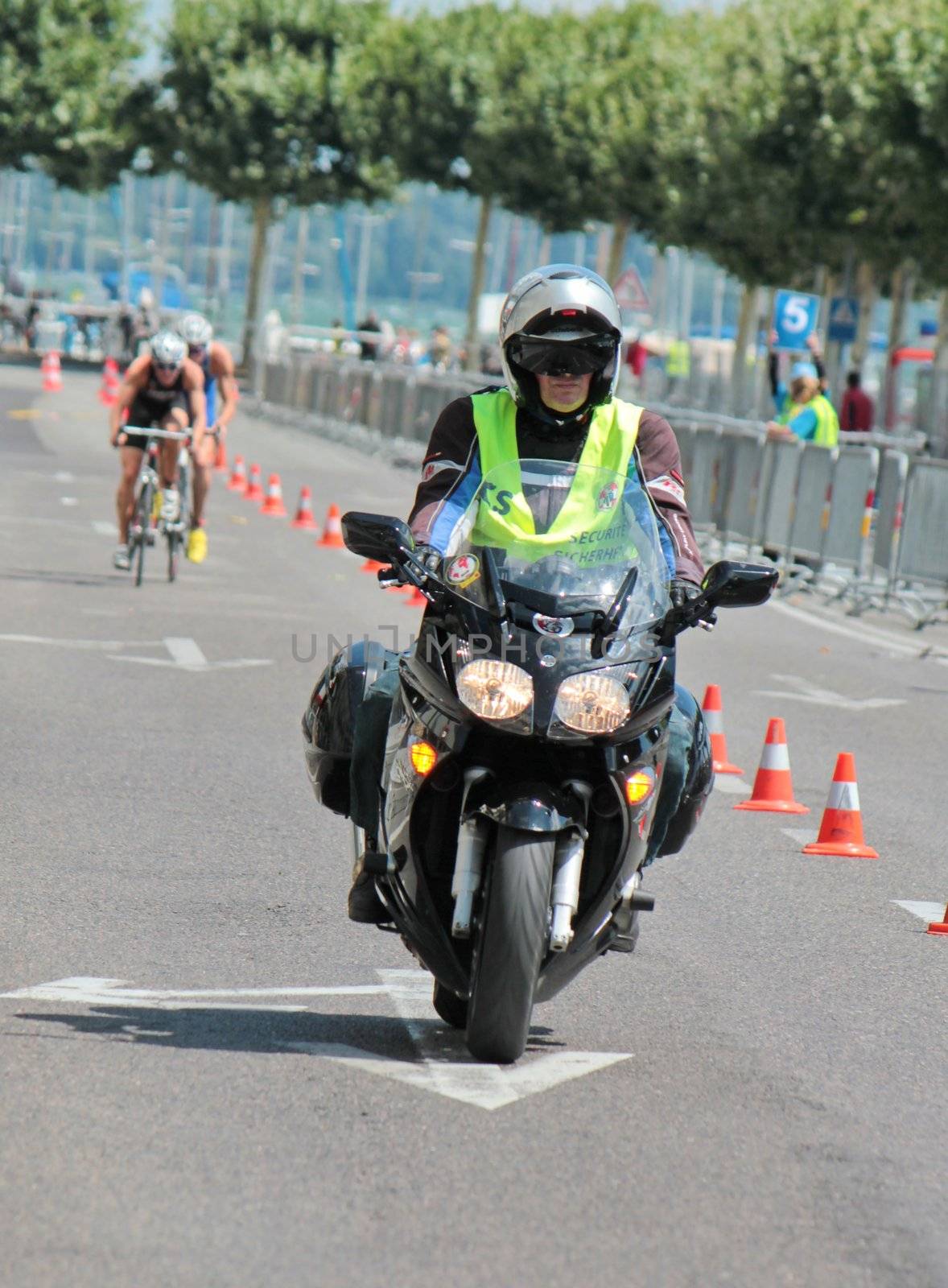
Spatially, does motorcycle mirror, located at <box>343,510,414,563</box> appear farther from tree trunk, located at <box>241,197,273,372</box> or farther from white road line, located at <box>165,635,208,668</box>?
tree trunk, located at <box>241,197,273,372</box>

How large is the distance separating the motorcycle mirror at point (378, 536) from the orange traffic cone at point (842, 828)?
145 inches

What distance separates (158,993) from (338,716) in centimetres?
85

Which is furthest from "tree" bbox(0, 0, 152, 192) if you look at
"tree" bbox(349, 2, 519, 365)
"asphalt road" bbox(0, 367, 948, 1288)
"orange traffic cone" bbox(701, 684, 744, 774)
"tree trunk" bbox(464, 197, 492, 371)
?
"orange traffic cone" bbox(701, 684, 744, 774)

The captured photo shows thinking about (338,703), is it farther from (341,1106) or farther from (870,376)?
(870,376)

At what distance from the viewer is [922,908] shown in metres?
8.00

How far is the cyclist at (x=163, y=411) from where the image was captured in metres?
17.3

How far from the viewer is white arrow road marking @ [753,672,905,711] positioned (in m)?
13.7

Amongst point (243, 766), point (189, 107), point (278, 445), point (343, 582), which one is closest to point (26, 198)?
point (189, 107)

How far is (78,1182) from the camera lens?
14.7 feet

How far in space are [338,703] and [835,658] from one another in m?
10.6

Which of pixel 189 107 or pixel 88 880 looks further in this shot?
pixel 189 107

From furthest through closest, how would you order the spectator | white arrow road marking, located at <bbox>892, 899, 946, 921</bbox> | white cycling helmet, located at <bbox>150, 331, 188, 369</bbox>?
the spectator → white cycling helmet, located at <bbox>150, 331, 188, 369</bbox> → white arrow road marking, located at <bbox>892, 899, 946, 921</bbox>

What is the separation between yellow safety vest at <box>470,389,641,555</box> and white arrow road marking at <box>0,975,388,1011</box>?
54.2 inches

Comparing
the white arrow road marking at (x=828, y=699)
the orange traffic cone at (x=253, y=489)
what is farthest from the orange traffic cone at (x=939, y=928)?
the orange traffic cone at (x=253, y=489)
